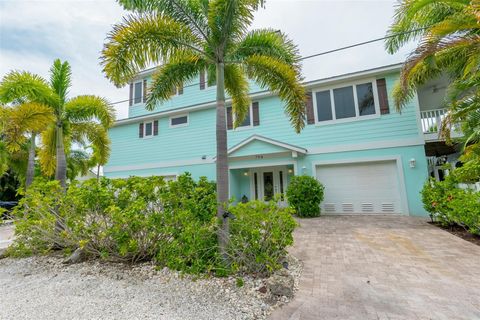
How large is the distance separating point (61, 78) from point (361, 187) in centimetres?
1138

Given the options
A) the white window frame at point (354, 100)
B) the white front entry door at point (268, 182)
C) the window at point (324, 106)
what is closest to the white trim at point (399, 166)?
the white window frame at point (354, 100)

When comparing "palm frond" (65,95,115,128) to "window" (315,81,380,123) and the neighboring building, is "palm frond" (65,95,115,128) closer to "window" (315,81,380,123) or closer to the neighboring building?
the neighboring building

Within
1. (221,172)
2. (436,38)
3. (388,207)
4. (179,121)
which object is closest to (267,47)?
(221,172)

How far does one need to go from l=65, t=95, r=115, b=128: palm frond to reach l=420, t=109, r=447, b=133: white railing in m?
11.8

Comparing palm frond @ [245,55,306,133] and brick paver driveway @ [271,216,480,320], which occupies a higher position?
Result: palm frond @ [245,55,306,133]

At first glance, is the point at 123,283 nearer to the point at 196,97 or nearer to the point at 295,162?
the point at 295,162

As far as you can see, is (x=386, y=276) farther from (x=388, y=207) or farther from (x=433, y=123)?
(x=433, y=123)

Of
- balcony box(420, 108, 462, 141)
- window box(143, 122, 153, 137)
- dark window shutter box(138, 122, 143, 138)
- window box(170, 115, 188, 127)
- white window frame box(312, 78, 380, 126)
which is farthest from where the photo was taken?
dark window shutter box(138, 122, 143, 138)

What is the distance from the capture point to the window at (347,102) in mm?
9505

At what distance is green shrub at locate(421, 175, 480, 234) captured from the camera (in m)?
5.38

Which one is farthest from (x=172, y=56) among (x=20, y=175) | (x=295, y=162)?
(x=20, y=175)

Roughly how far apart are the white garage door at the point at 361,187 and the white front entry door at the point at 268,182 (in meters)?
2.02

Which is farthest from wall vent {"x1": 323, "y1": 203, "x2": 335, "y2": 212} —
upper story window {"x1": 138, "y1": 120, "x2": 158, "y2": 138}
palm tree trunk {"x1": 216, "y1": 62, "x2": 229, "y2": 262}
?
upper story window {"x1": 138, "y1": 120, "x2": 158, "y2": 138}

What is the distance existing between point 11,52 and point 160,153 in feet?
24.5
